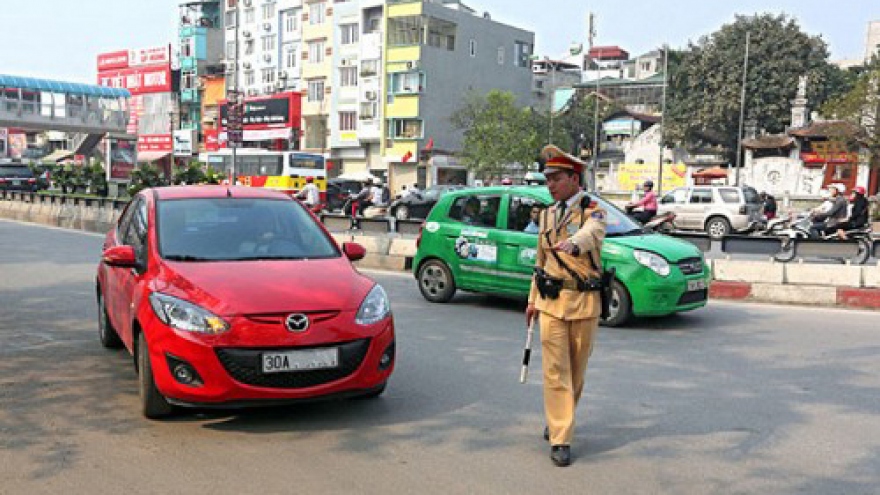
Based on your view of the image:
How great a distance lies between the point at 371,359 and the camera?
494cm

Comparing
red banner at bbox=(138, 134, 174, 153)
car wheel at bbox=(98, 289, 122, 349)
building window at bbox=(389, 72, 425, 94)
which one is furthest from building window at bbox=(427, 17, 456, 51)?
car wheel at bbox=(98, 289, 122, 349)

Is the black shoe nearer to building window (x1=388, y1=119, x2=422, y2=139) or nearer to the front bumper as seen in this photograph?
the front bumper

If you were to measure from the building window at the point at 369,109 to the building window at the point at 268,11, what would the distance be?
52.1 ft

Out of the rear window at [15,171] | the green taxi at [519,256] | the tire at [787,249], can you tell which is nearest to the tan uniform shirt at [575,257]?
the green taxi at [519,256]

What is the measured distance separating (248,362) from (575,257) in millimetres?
2004

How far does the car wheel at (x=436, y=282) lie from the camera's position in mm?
10086

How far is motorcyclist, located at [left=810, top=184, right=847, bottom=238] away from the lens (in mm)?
13750

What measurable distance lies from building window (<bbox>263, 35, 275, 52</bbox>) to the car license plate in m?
64.4

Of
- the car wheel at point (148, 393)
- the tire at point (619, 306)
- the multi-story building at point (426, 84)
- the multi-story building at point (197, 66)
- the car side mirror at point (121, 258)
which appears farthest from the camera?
the multi-story building at point (197, 66)

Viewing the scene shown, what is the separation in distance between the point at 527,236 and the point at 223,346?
5.27m

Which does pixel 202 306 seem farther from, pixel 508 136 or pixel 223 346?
pixel 508 136

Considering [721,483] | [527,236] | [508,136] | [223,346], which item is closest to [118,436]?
[223,346]

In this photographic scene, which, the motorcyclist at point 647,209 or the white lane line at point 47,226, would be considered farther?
the white lane line at point 47,226

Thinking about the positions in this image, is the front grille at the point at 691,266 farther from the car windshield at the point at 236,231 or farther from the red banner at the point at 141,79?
the red banner at the point at 141,79
